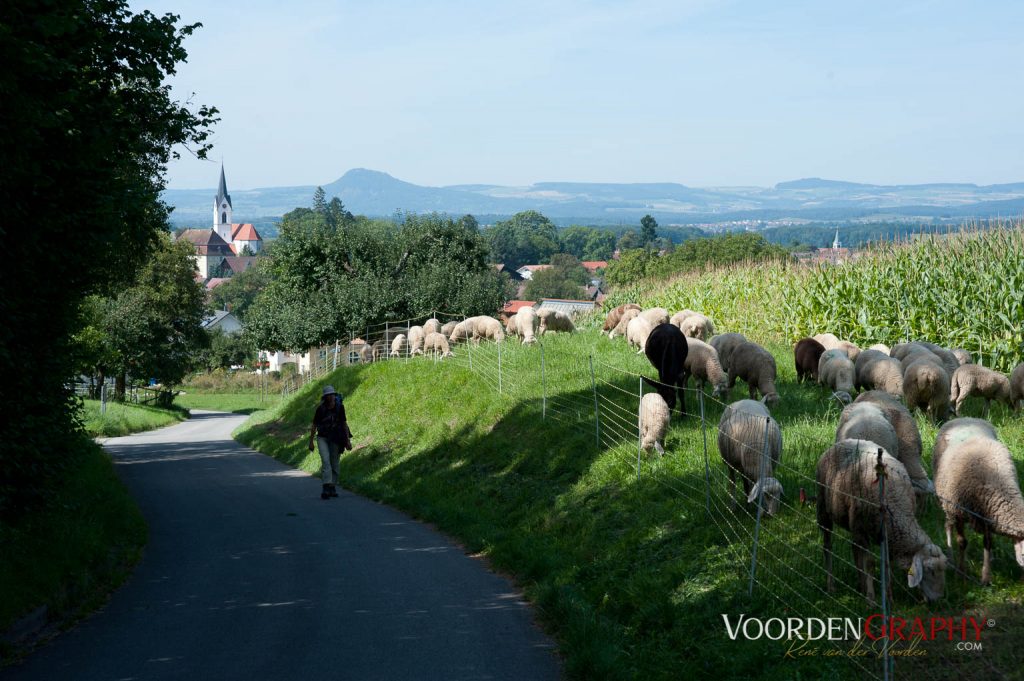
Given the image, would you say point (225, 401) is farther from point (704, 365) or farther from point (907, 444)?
point (907, 444)

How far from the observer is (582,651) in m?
8.49

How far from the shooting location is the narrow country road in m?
8.52

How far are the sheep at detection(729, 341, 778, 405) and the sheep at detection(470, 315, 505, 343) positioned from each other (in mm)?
16025

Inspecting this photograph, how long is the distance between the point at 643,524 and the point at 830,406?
559 centimetres

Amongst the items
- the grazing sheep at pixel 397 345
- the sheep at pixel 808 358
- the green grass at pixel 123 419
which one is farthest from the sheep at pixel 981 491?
the green grass at pixel 123 419

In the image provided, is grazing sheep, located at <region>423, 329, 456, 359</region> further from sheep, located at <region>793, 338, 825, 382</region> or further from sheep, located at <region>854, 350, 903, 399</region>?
sheep, located at <region>854, 350, 903, 399</region>

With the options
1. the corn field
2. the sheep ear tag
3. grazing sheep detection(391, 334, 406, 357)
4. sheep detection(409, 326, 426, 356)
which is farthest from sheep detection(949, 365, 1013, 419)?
grazing sheep detection(391, 334, 406, 357)

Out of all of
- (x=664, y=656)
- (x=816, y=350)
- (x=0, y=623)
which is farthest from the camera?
(x=816, y=350)

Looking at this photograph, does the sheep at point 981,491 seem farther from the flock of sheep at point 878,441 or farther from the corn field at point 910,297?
the corn field at point 910,297

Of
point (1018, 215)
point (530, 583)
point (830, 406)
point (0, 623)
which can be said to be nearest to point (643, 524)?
point (530, 583)

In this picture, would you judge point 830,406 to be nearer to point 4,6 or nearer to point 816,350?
point 816,350

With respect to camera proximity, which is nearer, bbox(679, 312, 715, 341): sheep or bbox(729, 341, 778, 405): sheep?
bbox(729, 341, 778, 405): sheep

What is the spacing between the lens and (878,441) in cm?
1012

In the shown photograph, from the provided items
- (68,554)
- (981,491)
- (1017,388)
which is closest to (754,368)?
(1017,388)
